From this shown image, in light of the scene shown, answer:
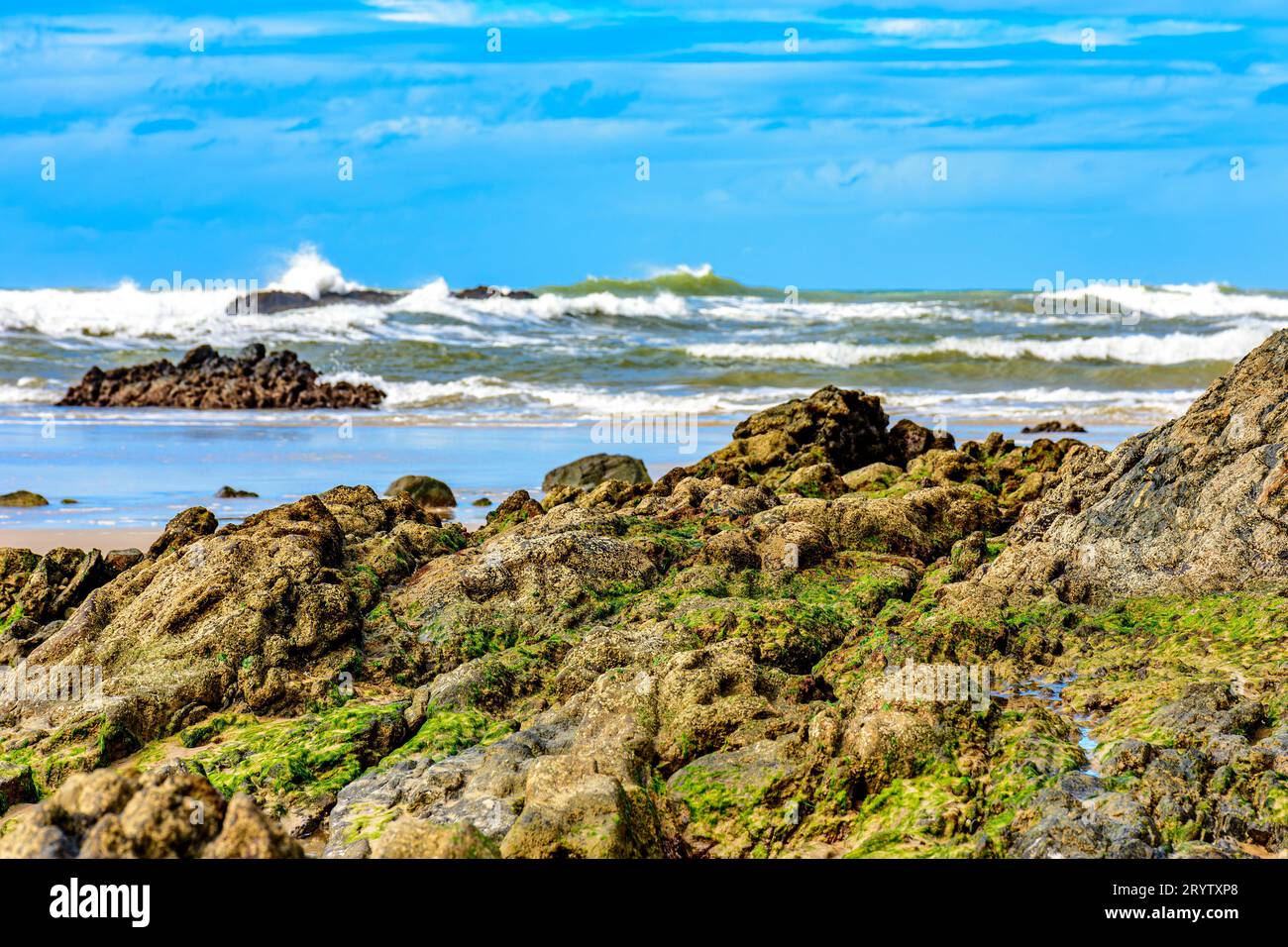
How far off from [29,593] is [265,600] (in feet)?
5.61

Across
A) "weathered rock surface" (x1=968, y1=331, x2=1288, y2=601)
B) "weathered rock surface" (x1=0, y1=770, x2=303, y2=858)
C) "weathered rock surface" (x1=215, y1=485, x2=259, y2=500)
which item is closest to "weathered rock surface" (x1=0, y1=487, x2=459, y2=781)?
"weathered rock surface" (x1=0, y1=770, x2=303, y2=858)

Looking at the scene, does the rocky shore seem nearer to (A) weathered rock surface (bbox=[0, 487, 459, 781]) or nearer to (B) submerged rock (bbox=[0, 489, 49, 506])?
(A) weathered rock surface (bbox=[0, 487, 459, 781])

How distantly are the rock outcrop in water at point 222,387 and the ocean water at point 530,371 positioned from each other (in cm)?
77

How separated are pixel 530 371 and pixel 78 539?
856 inches

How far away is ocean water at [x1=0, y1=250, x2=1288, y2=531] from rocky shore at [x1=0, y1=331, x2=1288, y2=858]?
3.97 metres

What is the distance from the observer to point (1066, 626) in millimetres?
4590

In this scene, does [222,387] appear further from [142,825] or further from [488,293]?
[488,293]

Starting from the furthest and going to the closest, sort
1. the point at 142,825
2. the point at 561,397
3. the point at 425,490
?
the point at 561,397 → the point at 425,490 → the point at 142,825

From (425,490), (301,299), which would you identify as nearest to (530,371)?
(425,490)

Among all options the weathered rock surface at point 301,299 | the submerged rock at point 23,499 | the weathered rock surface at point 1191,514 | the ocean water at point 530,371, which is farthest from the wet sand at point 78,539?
the weathered rock surface at point 301,299

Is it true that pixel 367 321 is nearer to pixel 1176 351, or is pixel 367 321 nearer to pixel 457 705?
pixel 1176 351

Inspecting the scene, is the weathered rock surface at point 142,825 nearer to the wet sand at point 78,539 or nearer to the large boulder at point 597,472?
the wet sand at point 78,539

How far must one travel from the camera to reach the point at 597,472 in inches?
429

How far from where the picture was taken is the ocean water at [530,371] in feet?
42.6
